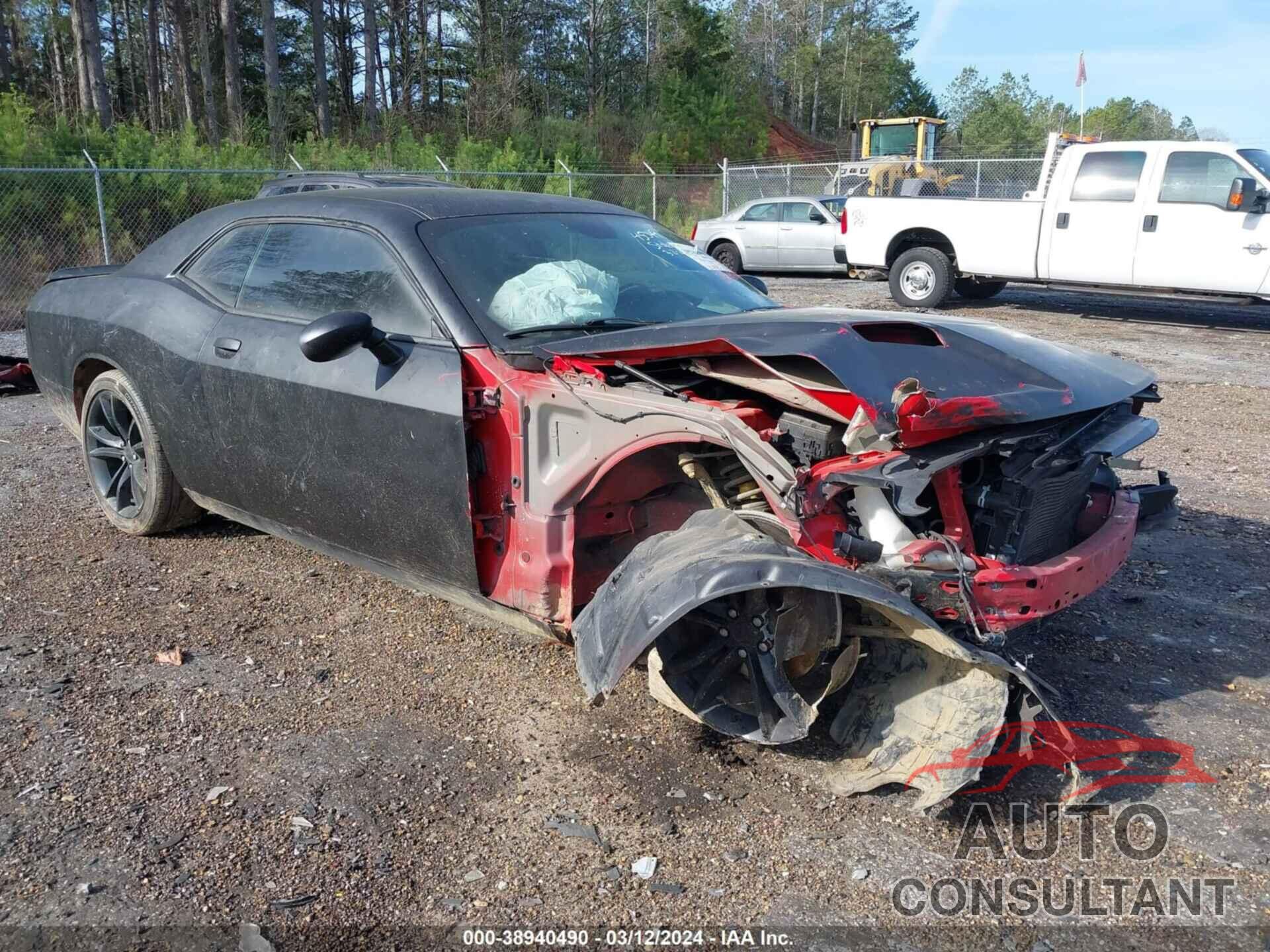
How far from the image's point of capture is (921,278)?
1306 cm

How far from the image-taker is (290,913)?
7.70 ft

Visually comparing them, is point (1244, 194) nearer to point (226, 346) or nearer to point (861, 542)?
point (861, 542)

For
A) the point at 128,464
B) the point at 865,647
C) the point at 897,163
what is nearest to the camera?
the point at 865,647

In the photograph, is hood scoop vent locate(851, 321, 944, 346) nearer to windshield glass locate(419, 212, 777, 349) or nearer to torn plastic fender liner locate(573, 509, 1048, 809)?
torn plastic fender liner locate(573, 509, 1048, 809)

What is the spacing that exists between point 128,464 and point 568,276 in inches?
99.6

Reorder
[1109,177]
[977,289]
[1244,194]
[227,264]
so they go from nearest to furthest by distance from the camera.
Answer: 1. [227,264]
2. [1244,194]
3. [1109,177]
4. [977,289]

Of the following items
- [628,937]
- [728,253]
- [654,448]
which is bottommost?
[628,937]

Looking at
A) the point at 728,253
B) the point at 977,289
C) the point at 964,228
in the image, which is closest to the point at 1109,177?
the point at 964,228

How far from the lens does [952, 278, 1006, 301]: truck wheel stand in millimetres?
13828

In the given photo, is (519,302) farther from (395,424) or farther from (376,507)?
(376,507)

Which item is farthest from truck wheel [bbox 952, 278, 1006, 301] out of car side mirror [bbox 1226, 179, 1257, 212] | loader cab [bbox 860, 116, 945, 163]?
loader cab [bbox 860, 116, 945, 163]

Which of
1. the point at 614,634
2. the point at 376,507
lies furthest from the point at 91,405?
the point at 614,634

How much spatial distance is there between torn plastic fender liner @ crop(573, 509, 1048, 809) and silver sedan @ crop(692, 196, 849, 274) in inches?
577

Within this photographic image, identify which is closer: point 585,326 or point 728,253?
point 585,326
